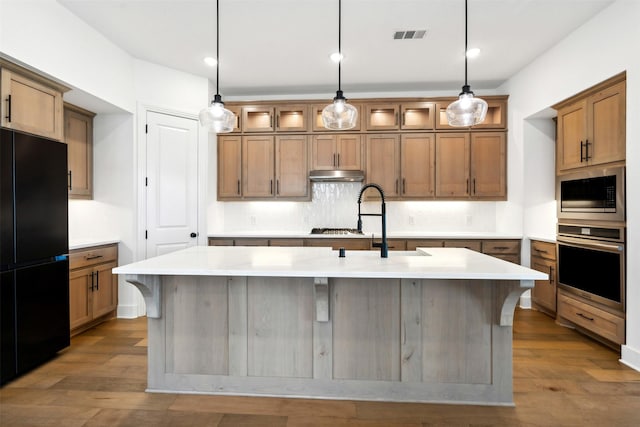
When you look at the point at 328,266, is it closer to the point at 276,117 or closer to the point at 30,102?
the point at 30,102

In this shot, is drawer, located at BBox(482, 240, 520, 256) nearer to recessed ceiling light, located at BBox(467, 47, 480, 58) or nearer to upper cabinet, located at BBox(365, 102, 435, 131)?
upper cabinet, located at BBox(365, 102, 435, 131)

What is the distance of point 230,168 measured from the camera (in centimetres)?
462

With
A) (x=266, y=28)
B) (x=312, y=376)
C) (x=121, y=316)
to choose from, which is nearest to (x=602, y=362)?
(x=312, y=376)

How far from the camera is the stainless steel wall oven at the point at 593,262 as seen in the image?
2.77 metres

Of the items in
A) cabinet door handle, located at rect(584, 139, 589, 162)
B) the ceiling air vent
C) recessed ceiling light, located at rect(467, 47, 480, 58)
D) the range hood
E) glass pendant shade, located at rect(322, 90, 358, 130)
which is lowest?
the range hood

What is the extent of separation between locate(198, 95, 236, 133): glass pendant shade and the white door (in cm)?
176

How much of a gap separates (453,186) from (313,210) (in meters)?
1.91

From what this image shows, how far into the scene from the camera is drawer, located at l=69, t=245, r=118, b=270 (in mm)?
3162

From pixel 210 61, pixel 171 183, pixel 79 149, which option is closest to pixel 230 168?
pixel 171 183

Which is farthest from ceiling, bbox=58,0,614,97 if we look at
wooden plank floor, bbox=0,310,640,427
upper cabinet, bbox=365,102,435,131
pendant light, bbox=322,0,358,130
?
wooden plank floor, bbox=0,310,640,427

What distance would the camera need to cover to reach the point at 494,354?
6.86 feet

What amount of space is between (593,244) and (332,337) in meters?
2.56

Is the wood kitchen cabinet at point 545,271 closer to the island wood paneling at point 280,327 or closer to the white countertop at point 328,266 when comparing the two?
the white countertop at point 328,266

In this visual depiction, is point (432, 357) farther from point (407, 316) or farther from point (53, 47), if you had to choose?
point (53, 47)
